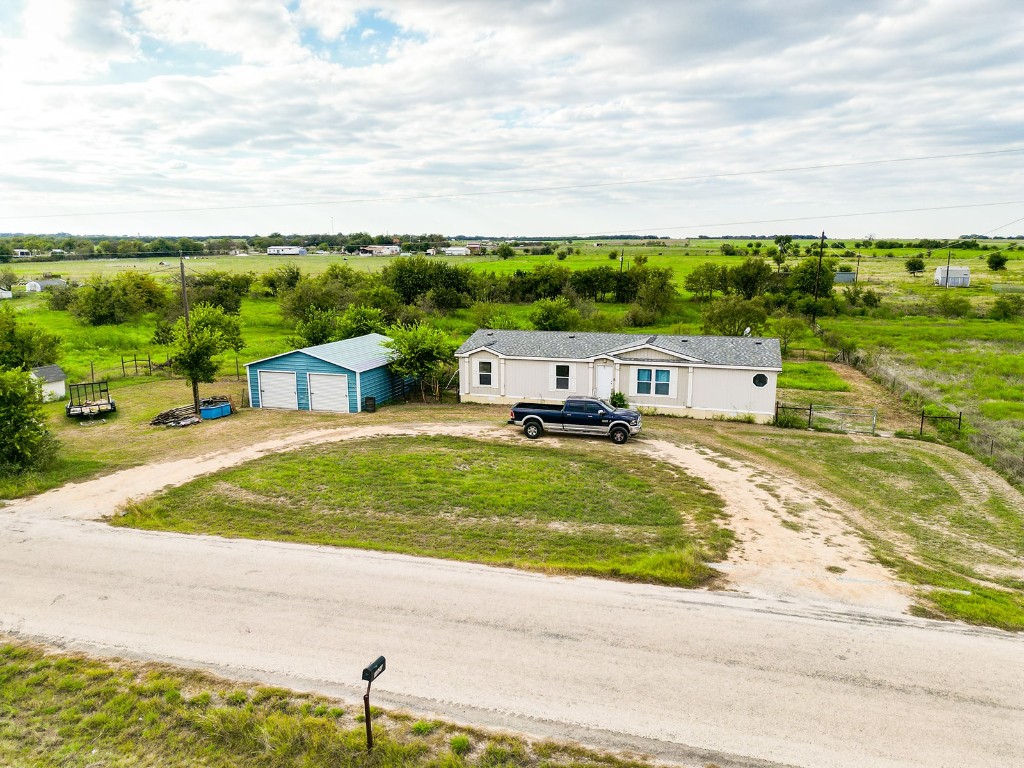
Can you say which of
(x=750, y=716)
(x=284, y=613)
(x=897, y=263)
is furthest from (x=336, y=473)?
(x=897, y=263)

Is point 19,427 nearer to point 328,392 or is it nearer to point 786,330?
point 328,392

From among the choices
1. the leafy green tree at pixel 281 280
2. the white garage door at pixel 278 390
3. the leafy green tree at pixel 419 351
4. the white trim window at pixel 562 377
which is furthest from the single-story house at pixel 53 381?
the leafy green tree at pixel 281 280

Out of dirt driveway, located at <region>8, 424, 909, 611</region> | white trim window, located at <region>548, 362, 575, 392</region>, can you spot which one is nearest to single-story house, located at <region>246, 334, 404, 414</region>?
dirt driveway, located at <region>8, 424, 909, 611</region>

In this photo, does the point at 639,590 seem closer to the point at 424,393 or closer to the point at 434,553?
the point at 434,553

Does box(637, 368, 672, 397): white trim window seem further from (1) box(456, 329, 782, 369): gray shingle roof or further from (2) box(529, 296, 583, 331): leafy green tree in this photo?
(2) box(529, 296, 583, 331): leafy green tree

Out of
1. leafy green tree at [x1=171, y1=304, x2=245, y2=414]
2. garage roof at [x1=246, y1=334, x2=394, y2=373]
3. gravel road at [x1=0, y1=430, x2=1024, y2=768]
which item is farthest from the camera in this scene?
garage roof at [x1=246, y1=334, x2=394, y2=373]

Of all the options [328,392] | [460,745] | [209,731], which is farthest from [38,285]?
[460,745]

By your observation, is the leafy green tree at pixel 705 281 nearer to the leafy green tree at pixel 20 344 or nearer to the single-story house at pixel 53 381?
the single-story house at pixel 53 381
